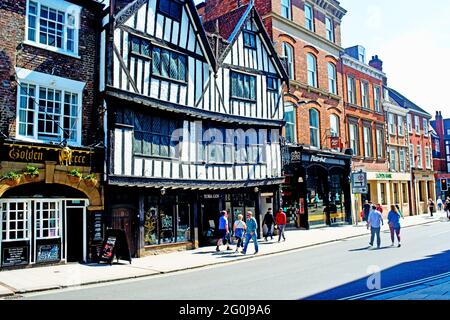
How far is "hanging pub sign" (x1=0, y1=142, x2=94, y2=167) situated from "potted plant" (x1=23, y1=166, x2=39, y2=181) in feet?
1.01

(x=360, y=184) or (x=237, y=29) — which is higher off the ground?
(x=237, y=29)

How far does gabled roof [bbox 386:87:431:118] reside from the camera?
3919cm

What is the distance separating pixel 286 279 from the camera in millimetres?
9078

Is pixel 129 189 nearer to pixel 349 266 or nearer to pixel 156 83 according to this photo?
pixel 156 83

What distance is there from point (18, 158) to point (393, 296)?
36.2 feet

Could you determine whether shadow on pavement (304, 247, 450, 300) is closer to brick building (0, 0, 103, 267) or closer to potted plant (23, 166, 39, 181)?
brick building (0, 0, 103, 267)

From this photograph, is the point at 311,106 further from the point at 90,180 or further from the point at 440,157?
the point at 440,157

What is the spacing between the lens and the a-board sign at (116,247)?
12578 mm

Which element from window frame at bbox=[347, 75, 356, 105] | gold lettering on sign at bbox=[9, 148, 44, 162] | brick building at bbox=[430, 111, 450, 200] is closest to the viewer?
gold lettering on sign at bbox=[9, 148, 44, 162]

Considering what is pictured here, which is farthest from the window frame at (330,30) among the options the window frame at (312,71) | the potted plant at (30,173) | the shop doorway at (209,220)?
the potted plant at (30,173)

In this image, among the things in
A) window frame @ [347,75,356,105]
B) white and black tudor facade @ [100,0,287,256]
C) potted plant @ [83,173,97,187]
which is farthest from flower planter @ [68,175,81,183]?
window frame @ [347,75,356,105]

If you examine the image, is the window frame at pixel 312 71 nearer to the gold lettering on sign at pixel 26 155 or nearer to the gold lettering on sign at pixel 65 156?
the gold lettering on sign at pixel 65 156

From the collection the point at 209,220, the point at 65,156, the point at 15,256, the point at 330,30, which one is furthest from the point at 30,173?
the point at 330,30

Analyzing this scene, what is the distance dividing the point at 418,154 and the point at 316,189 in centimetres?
2074
